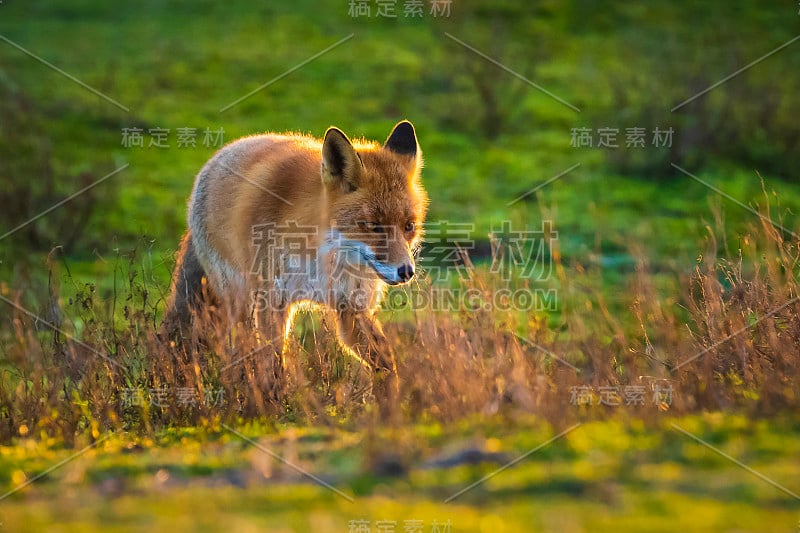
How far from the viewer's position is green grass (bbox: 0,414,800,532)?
165 inches

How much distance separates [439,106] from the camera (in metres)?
21.1

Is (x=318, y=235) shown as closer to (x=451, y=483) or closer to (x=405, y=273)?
(x=405, y=273)

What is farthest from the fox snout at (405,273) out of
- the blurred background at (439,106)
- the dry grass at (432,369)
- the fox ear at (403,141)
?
the blurred background at (439,106)

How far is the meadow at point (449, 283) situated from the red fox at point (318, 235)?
0.39m

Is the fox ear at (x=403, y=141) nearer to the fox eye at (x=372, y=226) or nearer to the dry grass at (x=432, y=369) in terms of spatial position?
the fox eye at (x=372, y=226)

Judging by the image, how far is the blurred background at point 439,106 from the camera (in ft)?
50.2

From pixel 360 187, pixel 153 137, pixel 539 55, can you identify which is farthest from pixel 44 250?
pixel 539 55

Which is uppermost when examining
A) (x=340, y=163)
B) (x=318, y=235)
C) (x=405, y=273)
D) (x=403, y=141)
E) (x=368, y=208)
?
(x=403, y=141)

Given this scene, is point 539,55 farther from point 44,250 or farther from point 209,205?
point 209,205

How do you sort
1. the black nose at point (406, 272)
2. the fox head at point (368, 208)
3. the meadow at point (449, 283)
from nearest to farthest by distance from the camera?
1. the meadow at point (449, 283)
2. the black nose at point (406, 272)
3. the fox head at point (368, 208)

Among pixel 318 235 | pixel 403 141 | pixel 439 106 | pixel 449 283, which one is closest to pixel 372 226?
pixel 318 235

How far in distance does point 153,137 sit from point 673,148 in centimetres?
973

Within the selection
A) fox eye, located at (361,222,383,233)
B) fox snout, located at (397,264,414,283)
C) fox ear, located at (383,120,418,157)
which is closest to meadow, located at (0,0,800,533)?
fox snout, located at (397,264,414,283)

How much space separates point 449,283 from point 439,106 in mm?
10754
